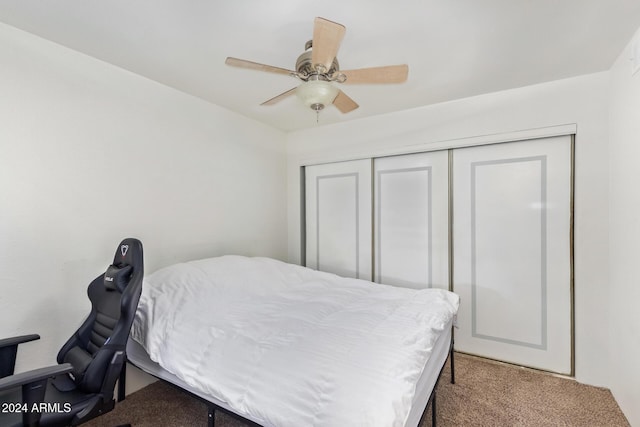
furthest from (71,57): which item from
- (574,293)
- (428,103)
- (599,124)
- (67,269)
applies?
(574,293)

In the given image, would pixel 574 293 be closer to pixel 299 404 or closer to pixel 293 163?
pixel 299 404

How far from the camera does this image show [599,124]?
7.13 ft

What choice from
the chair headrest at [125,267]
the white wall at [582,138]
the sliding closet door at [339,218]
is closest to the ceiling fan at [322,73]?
the chair headrest at [125,267]

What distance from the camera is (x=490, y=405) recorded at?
197 cm

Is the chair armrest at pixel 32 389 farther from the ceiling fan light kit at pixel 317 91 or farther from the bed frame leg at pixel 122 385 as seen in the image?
→ the ceiling fan light kit at pixel 317 91

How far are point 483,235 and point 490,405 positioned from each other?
134 centimetres

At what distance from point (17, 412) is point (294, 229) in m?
2.72

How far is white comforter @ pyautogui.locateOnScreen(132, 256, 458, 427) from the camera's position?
Answer: 1116mm

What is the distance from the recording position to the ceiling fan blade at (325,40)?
3.94ft

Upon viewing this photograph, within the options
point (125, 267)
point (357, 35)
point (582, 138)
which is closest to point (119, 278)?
point (125, 267)

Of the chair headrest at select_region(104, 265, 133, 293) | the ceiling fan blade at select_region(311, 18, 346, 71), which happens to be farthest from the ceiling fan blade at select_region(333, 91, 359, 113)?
the chair headrest at select_region(104, 265, 133, 293)

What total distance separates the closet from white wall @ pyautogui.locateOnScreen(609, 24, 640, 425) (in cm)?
27

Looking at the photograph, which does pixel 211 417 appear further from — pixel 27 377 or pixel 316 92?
pixel 316 92

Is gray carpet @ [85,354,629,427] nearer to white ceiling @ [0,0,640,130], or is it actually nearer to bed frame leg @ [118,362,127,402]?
bed frame leg @ [118,362,127,402]
